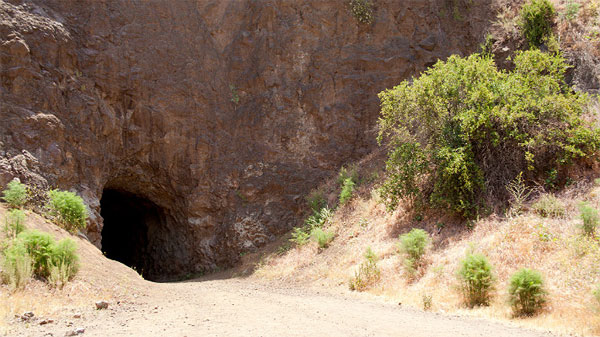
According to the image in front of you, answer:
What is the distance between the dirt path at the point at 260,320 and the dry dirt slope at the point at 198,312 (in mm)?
14

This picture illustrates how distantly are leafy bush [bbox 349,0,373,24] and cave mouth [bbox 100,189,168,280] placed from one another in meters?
12.5

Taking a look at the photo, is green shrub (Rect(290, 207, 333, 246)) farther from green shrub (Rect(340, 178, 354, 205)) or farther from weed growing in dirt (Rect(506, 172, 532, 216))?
weed growing in dirt (Rect(506, 172, 532, 216))

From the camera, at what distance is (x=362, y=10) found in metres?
19.8

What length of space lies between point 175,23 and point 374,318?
1548 cm

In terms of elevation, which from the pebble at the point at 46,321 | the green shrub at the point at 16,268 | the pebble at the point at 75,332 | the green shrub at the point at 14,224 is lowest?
the pebble at the point at 75,332

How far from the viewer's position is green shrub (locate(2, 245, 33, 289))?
796cm

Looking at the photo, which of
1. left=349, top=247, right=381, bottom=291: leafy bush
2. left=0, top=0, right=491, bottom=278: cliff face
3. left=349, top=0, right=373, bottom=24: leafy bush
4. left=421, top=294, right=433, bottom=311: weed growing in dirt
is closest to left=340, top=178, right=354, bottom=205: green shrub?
left=0, top=0, right=491, bottom=278: cliff face

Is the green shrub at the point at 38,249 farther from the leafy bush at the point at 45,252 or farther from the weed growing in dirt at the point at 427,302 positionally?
the weed growing in dirt at the point at 427,302

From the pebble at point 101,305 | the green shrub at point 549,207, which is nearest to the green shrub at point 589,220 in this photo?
the green shrub at point 549,207

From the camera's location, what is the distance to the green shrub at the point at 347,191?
51.5 ft

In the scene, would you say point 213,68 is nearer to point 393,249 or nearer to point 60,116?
point 60,116

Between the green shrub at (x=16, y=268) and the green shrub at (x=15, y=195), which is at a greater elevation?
the green shrub at (x=15, y=195)

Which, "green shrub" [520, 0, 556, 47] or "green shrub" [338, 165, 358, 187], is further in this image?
"green shrub" [520, 0, 556, 47]

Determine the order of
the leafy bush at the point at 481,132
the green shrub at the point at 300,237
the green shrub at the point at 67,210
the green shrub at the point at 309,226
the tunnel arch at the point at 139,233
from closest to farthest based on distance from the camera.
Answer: the green shrub at the point at 67,210 < the leafy bush at the point at 481,132 < the green shrub at the point at 300,237 < the green shrub at the point at 309,226 < the tunnel arch at the point at 139,233
